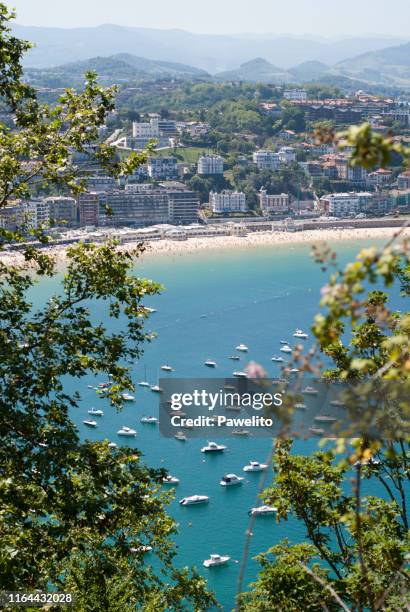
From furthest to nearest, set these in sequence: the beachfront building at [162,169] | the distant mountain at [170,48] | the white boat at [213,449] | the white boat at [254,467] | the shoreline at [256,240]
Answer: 1. the distant mountain at [170,48]
2. the beachfront building at [162,169]
3. the shoreline at [256,240]
4. the white boat at [213,449]
5. the white boat at [254,467]

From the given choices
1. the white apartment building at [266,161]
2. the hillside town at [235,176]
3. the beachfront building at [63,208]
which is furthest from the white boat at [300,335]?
the white apartment building at [266,161]

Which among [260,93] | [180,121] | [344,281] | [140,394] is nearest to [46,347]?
[344,281]

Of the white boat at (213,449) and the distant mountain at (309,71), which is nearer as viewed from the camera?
the white boat at (213,449)

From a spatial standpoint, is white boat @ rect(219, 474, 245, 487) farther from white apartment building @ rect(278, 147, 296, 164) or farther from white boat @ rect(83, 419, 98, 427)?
white apartment building @ rect(278, 147, 296, 164)

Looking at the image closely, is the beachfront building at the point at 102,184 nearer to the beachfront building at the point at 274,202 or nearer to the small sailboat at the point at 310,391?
the beachfront building at the point at 274,202

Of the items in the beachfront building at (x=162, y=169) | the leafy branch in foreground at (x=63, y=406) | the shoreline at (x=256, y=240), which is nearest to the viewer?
the leafy branch in foreground at (x=63, y=406)

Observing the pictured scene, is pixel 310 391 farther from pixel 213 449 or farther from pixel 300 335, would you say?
pixel 300 335

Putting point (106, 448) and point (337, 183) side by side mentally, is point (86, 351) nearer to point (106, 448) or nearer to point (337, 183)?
point (106, 448)

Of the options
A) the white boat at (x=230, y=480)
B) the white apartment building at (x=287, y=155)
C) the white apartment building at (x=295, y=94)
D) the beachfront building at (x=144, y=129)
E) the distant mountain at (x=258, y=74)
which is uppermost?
the distant mountain at (x=258, y=74)
